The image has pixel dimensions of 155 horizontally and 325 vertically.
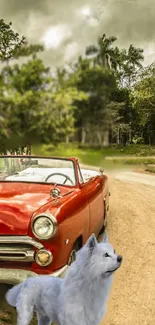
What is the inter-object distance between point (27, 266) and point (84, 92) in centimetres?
134

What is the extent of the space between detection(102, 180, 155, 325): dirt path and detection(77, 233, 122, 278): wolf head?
41.3 inches

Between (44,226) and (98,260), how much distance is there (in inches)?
34.3

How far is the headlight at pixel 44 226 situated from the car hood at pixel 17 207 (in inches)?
3.6

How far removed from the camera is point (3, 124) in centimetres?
90

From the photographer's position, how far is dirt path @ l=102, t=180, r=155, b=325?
2238mm

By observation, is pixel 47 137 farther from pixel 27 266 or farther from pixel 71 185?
pixel 71 185

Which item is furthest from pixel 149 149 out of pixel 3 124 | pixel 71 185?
pixel 71 185

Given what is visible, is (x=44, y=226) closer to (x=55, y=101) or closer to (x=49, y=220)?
(x=49, y=220)

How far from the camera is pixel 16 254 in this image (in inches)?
83.7

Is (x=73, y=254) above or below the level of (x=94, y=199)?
below

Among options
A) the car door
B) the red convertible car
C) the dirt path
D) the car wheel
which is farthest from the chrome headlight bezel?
the car door

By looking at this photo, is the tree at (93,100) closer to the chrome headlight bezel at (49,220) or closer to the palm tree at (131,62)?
the palm tree at (131,62)

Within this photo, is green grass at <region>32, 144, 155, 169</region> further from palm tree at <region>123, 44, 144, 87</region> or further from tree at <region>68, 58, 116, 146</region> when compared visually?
palm tree at <region>123, 44, 144, 87</region>

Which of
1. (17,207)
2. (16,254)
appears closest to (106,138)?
(17,207)
